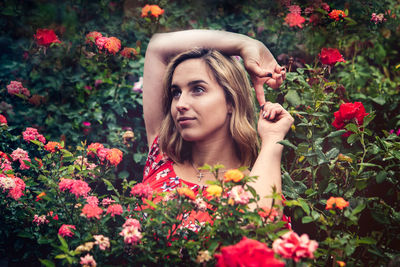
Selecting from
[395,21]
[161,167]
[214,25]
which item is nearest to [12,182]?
[161,167]

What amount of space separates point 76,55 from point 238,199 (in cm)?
210

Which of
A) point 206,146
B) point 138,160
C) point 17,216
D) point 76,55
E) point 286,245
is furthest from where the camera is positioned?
point 76,55

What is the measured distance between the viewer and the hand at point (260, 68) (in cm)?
188

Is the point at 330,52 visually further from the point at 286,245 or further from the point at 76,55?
the point at 76,55

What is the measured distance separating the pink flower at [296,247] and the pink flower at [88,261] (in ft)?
1.96

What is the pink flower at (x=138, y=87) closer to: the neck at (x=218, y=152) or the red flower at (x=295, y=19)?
the neck at (x=218, y=152)

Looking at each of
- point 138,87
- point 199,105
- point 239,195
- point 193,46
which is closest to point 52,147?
point 199,105

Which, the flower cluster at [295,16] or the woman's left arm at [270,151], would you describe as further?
the flower cluster at [295,16]

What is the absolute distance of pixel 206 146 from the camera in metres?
1.91

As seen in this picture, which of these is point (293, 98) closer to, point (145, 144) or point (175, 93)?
point (175, 93)

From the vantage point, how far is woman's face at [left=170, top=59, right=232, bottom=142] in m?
1.84

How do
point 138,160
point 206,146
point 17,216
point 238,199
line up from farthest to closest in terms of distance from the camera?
1. point 138,160
2. point 206,146
3. point 17,216
4. point 238,199

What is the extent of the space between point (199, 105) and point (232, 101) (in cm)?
21

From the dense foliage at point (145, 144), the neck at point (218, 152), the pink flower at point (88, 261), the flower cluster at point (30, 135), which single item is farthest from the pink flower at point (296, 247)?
the flower cluster at point (30, 135)
